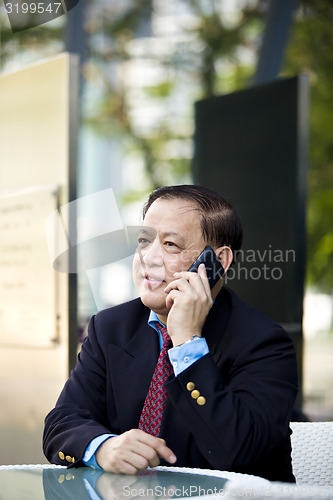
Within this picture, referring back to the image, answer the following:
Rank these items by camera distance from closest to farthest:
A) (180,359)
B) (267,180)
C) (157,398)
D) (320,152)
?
(180,359), (157,398), (267,180), (320,152)

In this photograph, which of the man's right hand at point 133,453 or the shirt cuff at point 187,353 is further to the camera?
the shirt cuff at point 187,353

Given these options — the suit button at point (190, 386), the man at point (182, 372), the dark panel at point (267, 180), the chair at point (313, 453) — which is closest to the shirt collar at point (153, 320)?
the man at point (182, 372)

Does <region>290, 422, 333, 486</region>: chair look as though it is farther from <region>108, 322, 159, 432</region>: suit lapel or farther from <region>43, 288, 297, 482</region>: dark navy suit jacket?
<region>108, 322, 159, 432</region>: suit lapel

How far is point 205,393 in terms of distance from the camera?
68.1 inches

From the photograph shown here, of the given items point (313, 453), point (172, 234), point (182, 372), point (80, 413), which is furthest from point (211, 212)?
point (313, 453)

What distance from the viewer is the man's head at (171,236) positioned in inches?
77.9

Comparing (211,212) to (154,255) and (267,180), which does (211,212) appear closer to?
(154,255)

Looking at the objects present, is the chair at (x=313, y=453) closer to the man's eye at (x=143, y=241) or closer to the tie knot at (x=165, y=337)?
the tie knot at (x=165, y=337)

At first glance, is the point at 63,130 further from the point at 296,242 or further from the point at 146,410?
the point at 146,410

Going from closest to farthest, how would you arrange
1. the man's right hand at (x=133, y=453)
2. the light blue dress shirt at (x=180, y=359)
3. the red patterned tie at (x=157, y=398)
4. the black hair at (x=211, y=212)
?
the man's right hand at (x=133, y=453) → the light blue dress shirt at (x=180, y=359) → the red patterned tie at (x=157, y=398) → the black hair at (x=211, y=212)

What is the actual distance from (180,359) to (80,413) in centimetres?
36

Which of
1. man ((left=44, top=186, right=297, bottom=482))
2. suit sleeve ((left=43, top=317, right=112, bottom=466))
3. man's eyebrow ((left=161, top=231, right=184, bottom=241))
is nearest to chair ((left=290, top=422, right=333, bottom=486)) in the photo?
man ((left=44, top=186, right=297, bottom=482))

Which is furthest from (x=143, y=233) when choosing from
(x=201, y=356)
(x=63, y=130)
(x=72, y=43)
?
(x=72, y=43)

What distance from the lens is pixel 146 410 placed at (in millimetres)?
1951
